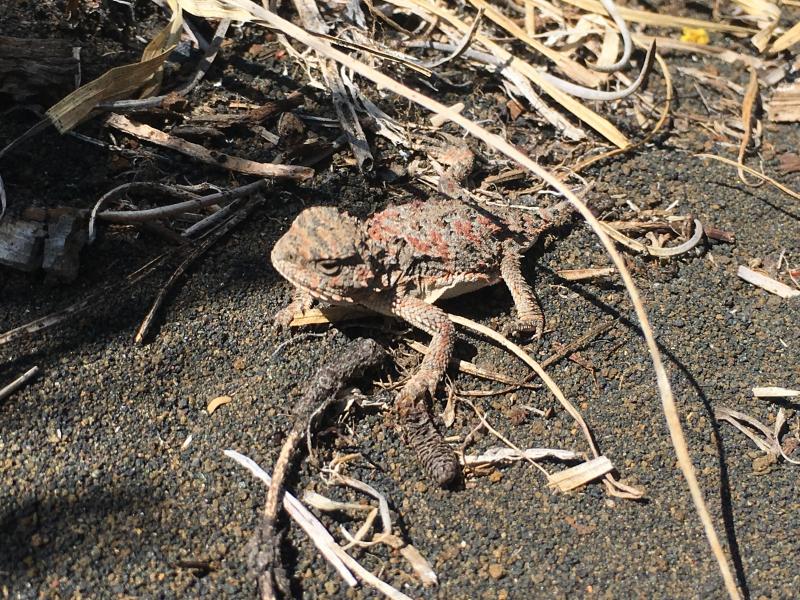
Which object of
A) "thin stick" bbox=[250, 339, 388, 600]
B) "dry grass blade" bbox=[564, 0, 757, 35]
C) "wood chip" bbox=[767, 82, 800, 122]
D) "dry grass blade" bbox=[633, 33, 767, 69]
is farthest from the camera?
"dry grass blade" bbox=[633, 33, 767, 69]

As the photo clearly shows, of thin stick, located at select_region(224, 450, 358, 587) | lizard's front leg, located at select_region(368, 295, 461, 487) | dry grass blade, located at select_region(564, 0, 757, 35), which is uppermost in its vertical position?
dry grass blade, located at select_region(564, 0, 757, 35)

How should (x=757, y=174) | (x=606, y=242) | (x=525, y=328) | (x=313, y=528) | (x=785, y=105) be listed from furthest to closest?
(x=785, y=105), (x=757, y=174), (x=525, y=328), (x=313, y=528), (x=606, y=242)

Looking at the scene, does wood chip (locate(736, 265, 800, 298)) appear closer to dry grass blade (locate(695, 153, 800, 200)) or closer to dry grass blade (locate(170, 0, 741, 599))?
dry grass blade (locate(695, 153, 800, 200))

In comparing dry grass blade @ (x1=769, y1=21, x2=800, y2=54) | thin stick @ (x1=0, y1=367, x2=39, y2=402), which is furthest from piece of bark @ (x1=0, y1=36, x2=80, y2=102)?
dry grass blade @ (x1=769, y1=21, x2=800, y2=54)

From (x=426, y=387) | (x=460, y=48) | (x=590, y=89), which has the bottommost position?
(x=426, y=387)

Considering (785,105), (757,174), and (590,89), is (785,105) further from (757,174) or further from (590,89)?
(590,89)

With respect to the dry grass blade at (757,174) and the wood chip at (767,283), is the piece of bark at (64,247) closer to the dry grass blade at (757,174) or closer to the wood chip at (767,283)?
the wood chip at (767,283)

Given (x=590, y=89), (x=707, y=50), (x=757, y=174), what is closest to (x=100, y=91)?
(x=590, y=89)
